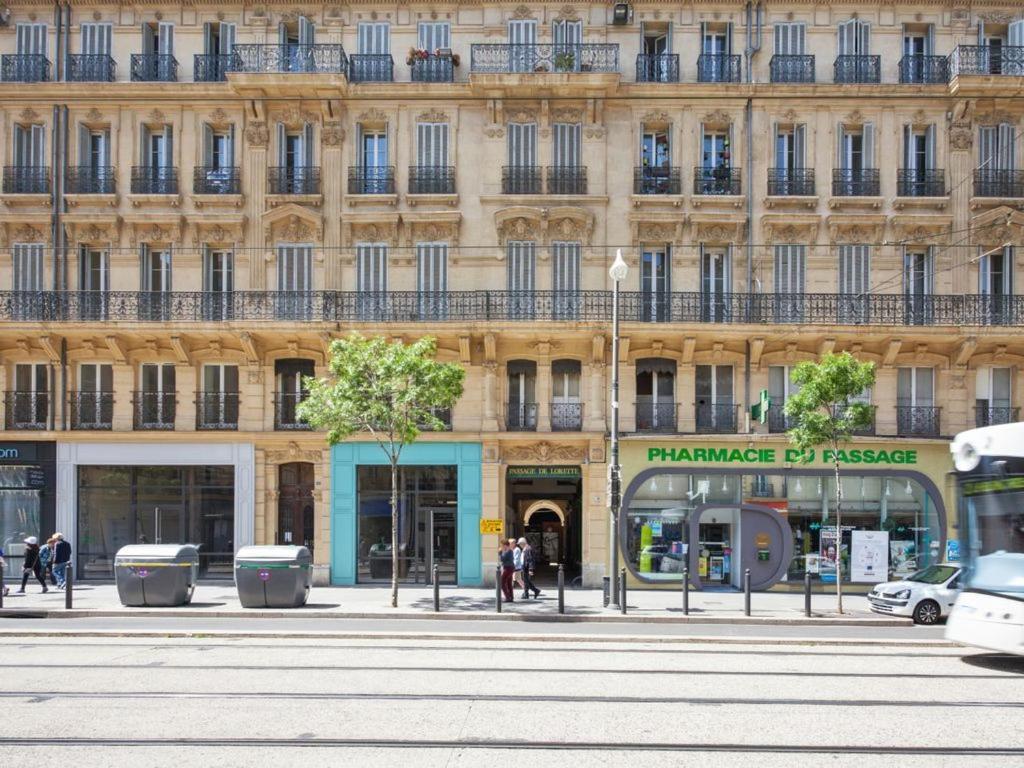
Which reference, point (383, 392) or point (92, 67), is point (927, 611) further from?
point (92, 67)

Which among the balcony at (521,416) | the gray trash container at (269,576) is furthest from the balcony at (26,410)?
the balcony at (521,416)

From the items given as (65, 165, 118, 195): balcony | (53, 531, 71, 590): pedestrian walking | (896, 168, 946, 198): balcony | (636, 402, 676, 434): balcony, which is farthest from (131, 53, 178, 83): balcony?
(896, 168, 946, 198): balcony

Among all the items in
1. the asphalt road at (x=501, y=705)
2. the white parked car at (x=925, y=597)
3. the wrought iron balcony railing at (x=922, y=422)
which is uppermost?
the wrought iron balcony railing at (x=922, y=422)

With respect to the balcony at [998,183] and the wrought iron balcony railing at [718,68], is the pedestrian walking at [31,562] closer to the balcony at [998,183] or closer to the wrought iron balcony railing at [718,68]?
the wrought iron balcony railing at [718,68]

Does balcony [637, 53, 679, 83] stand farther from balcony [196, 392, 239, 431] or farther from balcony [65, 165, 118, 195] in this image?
balcony [65, 165, 118, 195]

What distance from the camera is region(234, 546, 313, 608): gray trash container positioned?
19.8 m

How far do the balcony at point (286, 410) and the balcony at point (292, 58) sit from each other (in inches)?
353

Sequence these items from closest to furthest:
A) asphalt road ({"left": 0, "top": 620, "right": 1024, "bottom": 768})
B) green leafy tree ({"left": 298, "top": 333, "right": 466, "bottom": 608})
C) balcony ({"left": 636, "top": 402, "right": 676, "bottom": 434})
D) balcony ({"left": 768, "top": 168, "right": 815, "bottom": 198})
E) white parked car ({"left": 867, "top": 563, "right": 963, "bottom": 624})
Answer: asphalt road ({"left": 0, "top": 620, "right": 1024, "bottom": 768}) < white parked car ({"left": 867, "top": 563, "right": 963, "bottom": 624}) < green leafy tree ({"left": 298, "top": 333, "right": 466, "bottom": 608}) < balcony ({"left": 636, "top": 402, "right": 676, "bottom": 434}) < balcony ({"left": 768, "top": 168, "right": 815, "bottom": 198})

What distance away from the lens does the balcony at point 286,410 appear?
2558cm

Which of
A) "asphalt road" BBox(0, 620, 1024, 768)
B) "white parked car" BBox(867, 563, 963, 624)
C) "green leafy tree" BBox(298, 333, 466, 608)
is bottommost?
"white parked car" BBox(867, 563, 963, 624)

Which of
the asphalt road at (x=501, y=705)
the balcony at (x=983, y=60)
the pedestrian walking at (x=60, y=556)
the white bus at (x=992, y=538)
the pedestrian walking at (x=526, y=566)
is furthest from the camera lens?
the balcony at (x=983, y=60)

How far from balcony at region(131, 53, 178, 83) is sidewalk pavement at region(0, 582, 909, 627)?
14141 mm

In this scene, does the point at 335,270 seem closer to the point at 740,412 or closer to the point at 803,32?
the point at 740,412

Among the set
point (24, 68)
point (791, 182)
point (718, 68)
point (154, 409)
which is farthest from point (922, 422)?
point (24, 68)
